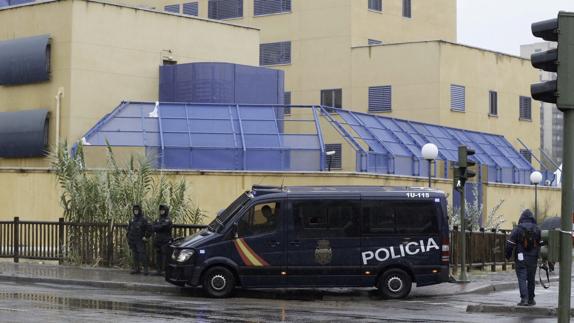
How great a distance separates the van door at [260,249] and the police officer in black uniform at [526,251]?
4.54 metres

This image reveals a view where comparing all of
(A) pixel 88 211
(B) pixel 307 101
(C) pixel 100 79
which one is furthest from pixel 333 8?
(A) pixel 88 211

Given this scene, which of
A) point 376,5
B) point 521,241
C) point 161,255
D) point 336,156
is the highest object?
point 376,5

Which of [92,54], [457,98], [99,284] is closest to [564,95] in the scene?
[99,284]

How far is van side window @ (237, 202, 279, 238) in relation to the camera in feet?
68.8

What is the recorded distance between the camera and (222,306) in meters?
18.8

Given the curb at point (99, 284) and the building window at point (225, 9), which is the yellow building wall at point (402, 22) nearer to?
the building window at point (225, 9)

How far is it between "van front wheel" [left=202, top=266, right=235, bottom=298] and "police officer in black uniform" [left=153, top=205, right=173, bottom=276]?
3.17 metres

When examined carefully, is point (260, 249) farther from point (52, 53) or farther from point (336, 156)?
point (52, 53)

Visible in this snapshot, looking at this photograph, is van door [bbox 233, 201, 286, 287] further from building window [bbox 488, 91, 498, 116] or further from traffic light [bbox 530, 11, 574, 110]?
building window [bbox 488, 91, 498, 116]

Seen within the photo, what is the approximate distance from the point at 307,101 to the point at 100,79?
65.0 ft

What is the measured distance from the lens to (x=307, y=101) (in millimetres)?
61406

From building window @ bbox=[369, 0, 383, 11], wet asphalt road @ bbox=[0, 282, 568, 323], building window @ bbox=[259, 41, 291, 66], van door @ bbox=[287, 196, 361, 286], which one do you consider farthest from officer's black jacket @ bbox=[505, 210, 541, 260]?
building window @ bbox=[369, 0, 383, 11]

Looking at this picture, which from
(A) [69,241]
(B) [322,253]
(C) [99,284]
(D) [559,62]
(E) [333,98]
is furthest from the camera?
(E) [333,98]

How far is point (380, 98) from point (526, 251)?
39.8m
